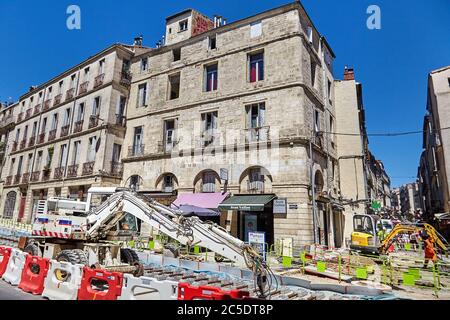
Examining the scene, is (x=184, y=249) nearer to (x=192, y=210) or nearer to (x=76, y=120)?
(x=192, y=210)

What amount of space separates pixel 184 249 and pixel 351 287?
8.33 meters

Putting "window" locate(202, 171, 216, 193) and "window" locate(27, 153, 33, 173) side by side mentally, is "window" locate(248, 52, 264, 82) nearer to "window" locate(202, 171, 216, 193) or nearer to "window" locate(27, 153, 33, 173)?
"window" locate(202, 171, 216, 193)

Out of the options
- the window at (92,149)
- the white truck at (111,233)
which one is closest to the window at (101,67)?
the window at (92,149)

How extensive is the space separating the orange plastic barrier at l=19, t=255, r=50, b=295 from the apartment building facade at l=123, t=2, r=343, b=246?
28.9ft

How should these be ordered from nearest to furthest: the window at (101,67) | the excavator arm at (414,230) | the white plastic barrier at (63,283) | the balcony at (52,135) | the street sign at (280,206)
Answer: the white plastic barrier at (63,283) → the excavator arm at (414,230) → the street sign at (280,206) → the window at (101,67) → the balcony at (52,135)

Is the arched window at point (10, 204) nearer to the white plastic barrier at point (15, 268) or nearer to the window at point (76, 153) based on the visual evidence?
the window at point (76, 153)

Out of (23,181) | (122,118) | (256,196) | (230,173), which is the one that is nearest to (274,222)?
(256,196)

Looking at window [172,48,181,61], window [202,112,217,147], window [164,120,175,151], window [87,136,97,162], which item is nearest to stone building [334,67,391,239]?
window [202,112,217,147]

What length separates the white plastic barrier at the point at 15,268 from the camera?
827 centimetres

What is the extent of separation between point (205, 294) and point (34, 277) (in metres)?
5.39

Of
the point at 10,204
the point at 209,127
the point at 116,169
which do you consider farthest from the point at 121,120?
the point at 10,204

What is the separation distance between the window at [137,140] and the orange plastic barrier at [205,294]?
16.7 meters

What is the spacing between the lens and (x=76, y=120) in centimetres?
2522

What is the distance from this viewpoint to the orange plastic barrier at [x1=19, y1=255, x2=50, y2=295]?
7.45 meters
